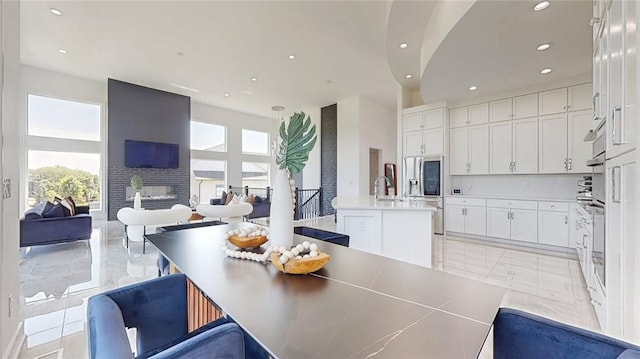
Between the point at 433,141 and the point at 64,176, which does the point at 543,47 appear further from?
the point at 64,176

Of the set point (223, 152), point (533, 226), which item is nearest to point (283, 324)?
point (533, 226)

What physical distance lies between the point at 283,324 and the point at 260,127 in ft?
35.2

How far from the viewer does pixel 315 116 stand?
31.5ft

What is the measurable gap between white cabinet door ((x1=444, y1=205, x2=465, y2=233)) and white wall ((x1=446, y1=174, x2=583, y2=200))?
59 cm

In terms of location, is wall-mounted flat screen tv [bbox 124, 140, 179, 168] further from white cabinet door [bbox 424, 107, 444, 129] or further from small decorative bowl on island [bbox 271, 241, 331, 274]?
small decorative bowl on island [bbox 271, 241, 331, 274]

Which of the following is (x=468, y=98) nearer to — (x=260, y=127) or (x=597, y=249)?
(x=597, y=249)

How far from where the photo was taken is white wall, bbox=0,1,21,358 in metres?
1.65

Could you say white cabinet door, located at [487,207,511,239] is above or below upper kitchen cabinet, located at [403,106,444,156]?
below

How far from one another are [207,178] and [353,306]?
988cm

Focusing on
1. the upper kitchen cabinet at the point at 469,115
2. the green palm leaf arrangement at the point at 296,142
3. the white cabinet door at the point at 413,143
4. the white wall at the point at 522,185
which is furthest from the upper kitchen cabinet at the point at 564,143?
the green palm leaf arrangement at the point at 296,142

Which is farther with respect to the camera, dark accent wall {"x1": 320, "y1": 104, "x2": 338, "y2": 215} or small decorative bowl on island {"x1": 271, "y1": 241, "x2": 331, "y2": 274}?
dark accent wall {"x1": 320, "y1": 104, "x2": 338, "y2": 215}

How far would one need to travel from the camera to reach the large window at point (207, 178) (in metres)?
9.55

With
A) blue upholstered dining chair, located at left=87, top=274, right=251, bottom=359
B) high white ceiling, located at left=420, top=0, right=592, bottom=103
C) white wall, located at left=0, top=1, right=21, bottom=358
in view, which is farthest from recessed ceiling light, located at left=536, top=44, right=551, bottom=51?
white wall, located at left=0, top=1, right=21, bottom=358

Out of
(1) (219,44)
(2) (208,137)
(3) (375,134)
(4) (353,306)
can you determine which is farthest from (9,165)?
(2) (208,137)
